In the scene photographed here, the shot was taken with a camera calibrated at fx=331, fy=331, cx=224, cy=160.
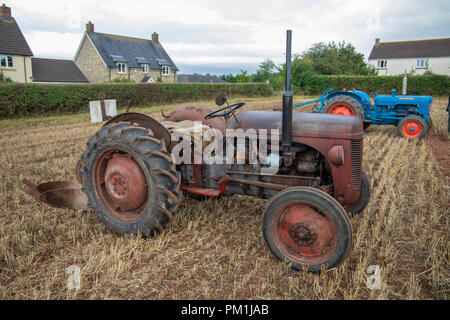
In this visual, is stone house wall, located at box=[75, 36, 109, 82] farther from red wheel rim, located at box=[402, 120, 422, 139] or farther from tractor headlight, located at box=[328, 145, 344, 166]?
tractor headlight, located at box=[328, 145, 344, 166]

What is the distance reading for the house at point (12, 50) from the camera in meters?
24.0

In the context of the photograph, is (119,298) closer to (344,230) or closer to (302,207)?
(302,207)

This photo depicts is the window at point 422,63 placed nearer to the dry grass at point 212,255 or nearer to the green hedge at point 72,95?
the green hedge at point 72,95

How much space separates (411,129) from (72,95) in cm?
1366

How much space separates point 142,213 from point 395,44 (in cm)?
5270

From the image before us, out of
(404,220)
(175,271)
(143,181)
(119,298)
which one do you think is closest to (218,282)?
(175,271)

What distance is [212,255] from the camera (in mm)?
3180

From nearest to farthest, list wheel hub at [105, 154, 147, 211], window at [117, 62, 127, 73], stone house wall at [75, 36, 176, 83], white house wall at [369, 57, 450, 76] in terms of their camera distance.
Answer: wheel hub at [105, 154, 147, 211], stone house wall at [75, 36, 176, 83], window at [117, 62, 127, 73], white house wall at [369, 57, 450, 76]

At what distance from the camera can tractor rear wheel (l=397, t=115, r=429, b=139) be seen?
905cm

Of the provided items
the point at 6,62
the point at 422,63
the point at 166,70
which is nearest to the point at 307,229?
the point at 6,62

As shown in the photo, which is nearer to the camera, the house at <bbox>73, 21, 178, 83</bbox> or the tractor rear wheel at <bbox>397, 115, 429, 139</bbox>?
the tractor rear wheel at <bbox>397, 115, 429, 139</bbox>

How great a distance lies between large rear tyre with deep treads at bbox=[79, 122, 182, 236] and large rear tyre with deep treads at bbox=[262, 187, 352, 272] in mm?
1003

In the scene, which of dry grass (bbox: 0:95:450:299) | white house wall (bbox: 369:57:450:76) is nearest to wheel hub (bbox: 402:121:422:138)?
dry grass (bbox: 0:95:450:299)

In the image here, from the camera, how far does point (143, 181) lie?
337 centimetres
